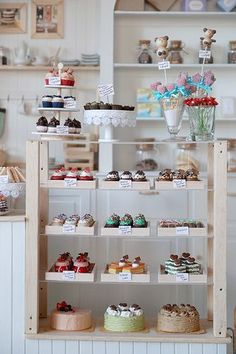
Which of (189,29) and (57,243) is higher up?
(189,29)

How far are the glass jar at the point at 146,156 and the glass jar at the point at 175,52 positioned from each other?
598mm

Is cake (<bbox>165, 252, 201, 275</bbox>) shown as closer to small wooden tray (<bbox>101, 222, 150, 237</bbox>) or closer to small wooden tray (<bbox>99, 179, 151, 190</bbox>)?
small wooden tray (<bbox>101, 222, 150, 237</bbox>)

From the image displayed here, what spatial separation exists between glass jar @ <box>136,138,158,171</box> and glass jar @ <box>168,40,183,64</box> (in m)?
0.60

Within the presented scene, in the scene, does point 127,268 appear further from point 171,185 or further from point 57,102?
point 57,102

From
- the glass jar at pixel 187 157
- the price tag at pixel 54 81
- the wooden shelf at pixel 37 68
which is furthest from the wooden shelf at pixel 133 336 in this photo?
the wooden shelf at pixel 37 68

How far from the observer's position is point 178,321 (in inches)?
131

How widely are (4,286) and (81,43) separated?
228 centimetres

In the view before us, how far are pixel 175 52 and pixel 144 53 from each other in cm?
23

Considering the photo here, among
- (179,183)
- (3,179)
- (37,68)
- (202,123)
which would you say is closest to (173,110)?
(202,123)

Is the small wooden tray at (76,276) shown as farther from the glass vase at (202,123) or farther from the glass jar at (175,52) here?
the glass jar at (175,52)

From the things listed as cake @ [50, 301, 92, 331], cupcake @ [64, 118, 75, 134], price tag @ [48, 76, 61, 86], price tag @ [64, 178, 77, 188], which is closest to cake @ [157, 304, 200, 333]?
cake @ [50, 301, 92, 331]

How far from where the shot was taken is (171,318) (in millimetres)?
3338

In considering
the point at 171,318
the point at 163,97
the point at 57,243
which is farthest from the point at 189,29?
the point at 171,318

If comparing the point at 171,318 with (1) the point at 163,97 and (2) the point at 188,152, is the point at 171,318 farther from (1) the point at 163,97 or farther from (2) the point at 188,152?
(2) the point at 188,152
